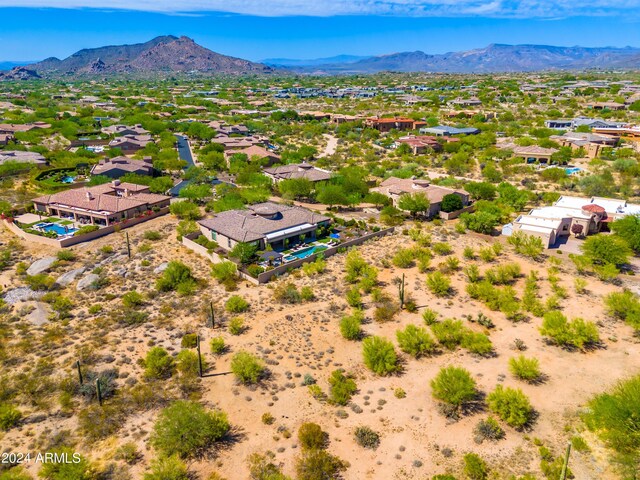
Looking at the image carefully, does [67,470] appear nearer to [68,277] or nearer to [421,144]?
[68,277]

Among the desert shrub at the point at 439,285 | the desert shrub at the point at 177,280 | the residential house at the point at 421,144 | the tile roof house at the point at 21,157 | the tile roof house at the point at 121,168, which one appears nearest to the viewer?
the desert shrub at the point at 439,285

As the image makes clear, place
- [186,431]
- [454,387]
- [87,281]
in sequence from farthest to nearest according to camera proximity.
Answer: [87,281], [454,387], [186,431]

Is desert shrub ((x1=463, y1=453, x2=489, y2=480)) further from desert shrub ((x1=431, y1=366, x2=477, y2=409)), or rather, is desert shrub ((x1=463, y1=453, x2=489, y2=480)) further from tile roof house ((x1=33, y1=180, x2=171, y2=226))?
tile roof house ((x1=33, y1=180, x2=171, y2=226))

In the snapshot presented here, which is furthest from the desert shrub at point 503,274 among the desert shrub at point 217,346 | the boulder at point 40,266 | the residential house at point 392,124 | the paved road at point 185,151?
the residential house at point 392,124

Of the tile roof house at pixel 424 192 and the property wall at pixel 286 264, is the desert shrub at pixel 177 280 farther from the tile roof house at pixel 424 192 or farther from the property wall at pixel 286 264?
the tile roof house at pixel 424 192

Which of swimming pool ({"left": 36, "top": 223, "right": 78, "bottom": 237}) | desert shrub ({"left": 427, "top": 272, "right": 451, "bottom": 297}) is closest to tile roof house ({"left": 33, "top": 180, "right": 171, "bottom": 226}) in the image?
swimming pool ({"left": 36, "top": 223, "right": 78, "bottom": 237})

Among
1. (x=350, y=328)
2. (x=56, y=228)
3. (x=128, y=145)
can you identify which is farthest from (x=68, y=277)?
(x=128, y=145)
